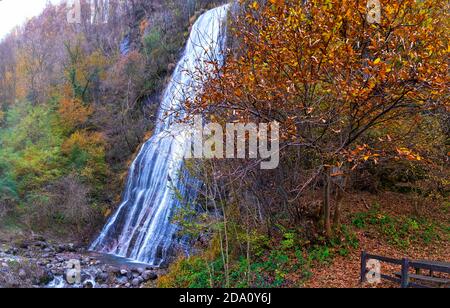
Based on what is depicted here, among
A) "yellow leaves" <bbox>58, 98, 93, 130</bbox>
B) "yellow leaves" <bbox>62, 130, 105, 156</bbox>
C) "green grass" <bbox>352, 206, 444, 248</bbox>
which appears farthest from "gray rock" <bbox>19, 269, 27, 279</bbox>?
"yellow leaves" <bbox>58, 98, 93, 130</bbox>

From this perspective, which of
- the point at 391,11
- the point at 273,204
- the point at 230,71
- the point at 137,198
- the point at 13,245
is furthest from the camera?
the point at 137,198

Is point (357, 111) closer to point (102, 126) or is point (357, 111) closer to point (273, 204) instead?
point (273, 204)

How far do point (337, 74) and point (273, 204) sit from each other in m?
3.67

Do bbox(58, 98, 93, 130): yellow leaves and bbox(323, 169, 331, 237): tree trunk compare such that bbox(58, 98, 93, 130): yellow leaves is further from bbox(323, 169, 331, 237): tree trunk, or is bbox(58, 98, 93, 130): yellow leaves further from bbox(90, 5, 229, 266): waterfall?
bbox(323, 169, 331, 237): tree trunk

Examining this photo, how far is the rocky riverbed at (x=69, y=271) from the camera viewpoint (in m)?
12.4

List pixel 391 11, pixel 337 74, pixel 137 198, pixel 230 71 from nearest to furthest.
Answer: pixel 391 11, pixel 337 74, pixel 230 71, pixel 137 198

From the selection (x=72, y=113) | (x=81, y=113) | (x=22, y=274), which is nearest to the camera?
(x=22, y=274)

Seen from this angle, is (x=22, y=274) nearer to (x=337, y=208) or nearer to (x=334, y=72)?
(x=337, y=208)

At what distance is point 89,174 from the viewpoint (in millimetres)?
21625

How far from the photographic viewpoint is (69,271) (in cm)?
1348

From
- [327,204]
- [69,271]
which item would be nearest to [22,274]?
[69,271]

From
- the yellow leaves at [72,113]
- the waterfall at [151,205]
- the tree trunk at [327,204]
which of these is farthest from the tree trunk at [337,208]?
the yellow leaves at [72,113]

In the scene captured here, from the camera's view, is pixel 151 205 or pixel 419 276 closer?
pixel 419 276
